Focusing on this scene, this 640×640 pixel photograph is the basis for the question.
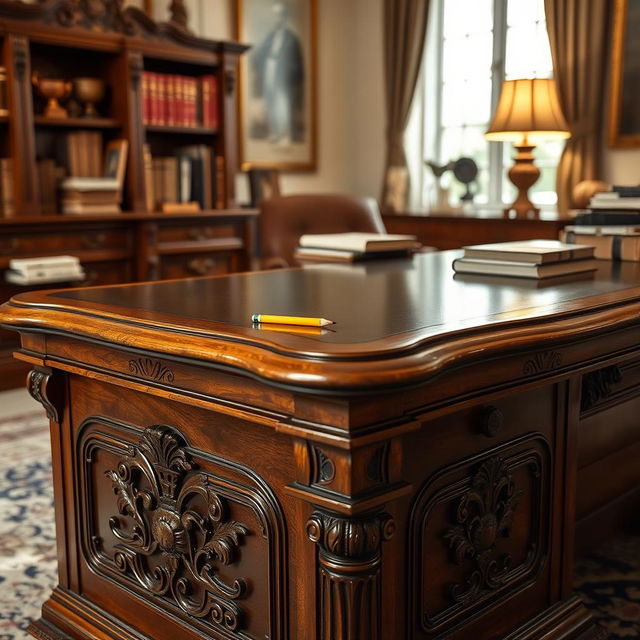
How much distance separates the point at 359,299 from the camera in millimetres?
1673

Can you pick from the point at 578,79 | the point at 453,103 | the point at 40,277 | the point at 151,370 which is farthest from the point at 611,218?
the point at 453,103

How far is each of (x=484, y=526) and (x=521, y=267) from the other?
0.75 m

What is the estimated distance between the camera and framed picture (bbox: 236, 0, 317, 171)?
5957 mm

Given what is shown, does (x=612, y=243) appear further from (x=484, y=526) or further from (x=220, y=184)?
(x=220, y=184)

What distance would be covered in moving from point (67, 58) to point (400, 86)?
2.72 meters

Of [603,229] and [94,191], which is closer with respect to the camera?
[603,229]

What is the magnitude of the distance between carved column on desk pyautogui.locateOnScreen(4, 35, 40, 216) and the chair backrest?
1286 mm

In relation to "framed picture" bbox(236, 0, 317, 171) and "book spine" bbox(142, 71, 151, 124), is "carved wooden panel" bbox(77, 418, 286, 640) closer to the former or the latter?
"book spine" bbox(142, 71, 151, 124)

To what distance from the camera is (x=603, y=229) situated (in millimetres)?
2459

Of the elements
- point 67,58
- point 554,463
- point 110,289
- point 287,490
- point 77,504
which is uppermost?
point 67,58

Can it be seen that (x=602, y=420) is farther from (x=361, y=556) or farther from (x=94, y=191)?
(x=94, y=191)

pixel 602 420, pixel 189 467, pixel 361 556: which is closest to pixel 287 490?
pixel 361 556

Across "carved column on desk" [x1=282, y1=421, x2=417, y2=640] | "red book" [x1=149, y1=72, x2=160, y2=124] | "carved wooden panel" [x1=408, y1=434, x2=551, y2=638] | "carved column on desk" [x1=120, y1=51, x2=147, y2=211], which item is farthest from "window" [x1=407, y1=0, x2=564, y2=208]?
"carved column on desk" [x1=282, y1=421, x2=417, y2=640]

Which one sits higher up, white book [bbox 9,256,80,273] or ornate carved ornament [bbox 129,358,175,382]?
ornate carved ornament [bbox 129,358,175,382]
